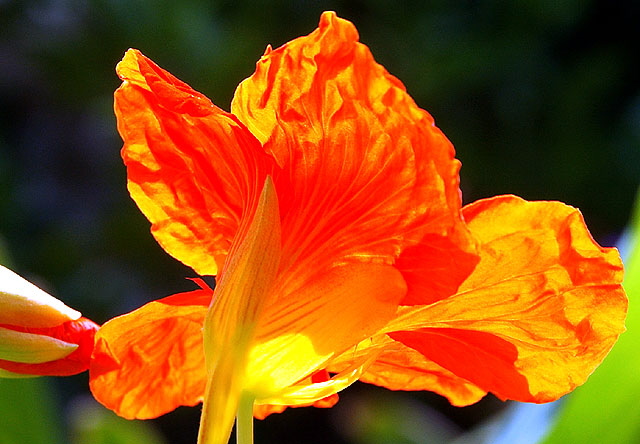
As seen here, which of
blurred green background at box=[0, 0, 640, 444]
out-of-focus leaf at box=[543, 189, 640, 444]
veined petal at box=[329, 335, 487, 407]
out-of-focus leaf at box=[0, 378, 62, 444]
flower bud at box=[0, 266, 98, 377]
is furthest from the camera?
blurred green background at box=[0, 0, 640, 444]

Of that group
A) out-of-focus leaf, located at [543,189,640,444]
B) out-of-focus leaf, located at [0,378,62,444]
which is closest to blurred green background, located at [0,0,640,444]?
out-of-focus leaf, located at [0,378,62,444]

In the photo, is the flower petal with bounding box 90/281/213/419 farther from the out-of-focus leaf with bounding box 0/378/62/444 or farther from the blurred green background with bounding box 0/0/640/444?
the blurred green background with bounding box 0/0/640/444

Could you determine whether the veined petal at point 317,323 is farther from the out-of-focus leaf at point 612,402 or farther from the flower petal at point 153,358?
the out-of-focus leaf at point 612,402

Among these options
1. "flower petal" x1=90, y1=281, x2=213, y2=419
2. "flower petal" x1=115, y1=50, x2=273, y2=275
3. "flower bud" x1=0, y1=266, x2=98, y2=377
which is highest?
"flower petal" x1=115, y1=50, x2=273, y2=275

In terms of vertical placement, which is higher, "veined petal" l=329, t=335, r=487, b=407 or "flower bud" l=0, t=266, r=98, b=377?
"flower bud" l=0, t=266, r=98, b=377

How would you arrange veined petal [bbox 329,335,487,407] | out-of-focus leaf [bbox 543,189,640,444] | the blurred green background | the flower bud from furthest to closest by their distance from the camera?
the blurred green background → out-of-focus leaf [bbox 543,189,640,444] → veined petal [bbox 329,335,487,407] → the flower bud

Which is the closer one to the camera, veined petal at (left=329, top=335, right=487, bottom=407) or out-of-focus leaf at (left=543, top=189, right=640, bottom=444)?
veined petal at (left=329, top=335, right=487, bottom=407)

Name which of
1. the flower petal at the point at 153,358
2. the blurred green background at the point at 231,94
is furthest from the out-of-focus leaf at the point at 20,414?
the blurred green background at the point at 231,94
